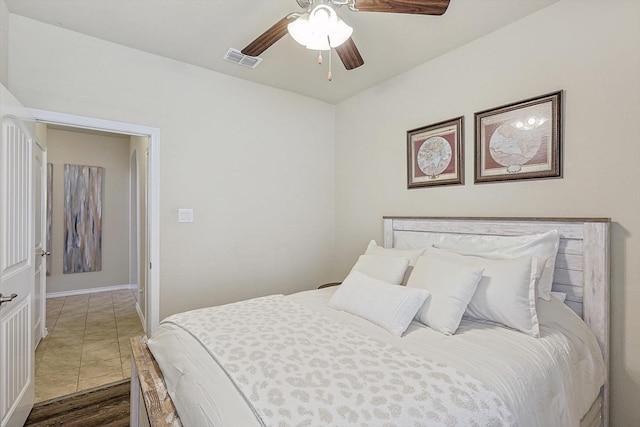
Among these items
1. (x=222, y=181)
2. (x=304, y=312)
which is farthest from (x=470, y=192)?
(x=222, y=181)

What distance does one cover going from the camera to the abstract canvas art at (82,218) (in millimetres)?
5047

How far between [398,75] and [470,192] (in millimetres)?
1308

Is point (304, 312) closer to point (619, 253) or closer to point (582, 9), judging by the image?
point (619, 253)

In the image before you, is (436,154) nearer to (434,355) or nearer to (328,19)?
(328,19)

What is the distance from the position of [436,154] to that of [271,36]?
5.22ft

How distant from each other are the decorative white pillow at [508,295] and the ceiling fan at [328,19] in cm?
137

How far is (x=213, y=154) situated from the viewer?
2.91 m

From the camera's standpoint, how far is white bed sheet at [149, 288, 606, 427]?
1.11m

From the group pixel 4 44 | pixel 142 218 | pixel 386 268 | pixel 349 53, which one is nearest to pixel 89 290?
pixel 142 218

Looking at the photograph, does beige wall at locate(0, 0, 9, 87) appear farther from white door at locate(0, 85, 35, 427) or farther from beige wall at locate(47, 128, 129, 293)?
beige wall at locate(47, 128, 129, 293)

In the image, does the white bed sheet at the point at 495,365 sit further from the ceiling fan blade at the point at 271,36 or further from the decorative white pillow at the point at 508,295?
the ceiling fan blade at the point at 271,36

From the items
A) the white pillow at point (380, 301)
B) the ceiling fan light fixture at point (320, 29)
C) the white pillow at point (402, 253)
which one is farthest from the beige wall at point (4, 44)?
the white pillow at point (402, 253)

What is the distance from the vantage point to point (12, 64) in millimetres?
2088

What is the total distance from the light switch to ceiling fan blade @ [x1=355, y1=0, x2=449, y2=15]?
2.05m
